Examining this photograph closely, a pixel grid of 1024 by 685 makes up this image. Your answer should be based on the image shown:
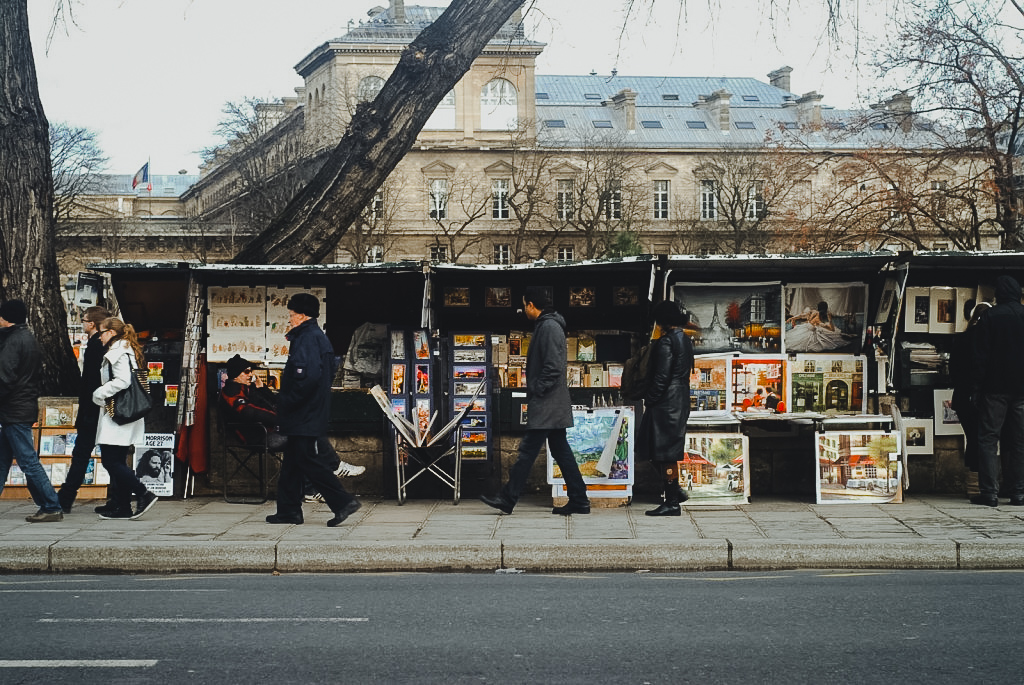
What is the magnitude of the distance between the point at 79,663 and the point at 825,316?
29.7 feet

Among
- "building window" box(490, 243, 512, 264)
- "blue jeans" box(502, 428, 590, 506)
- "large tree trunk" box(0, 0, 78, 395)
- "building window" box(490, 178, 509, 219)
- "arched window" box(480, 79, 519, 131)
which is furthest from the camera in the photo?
"arched window" box(480, 79, 519, 131)

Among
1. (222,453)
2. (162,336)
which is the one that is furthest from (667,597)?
(162,336)

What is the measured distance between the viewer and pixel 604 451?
12.9 meters

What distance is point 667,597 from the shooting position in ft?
28.8

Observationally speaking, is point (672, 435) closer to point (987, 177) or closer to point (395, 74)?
point (395, 74)

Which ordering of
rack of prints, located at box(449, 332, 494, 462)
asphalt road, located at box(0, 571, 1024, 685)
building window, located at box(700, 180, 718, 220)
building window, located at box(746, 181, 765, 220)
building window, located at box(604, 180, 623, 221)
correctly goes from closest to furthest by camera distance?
asphalt road, located at box(0, 571, 1024, 685) < rack of prints, located at box(449, 332, 494, 462) < building window, located at box(604, 180, 623, 221) < building window, located at box(746, 181, 765, 220) < building window, located at box(700, 180, 718, 220)

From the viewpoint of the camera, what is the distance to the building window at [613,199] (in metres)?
78.4

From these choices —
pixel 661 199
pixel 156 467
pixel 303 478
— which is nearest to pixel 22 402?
pixel 156 467

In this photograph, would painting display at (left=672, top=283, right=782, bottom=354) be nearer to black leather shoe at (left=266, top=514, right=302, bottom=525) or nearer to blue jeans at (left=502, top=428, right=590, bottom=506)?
blue jeans at (left=502, top=428, right=590, bottom=506)

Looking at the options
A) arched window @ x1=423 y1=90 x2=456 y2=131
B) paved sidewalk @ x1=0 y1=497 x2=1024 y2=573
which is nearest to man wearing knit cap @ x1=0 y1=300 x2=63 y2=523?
paved sidewalk @ x1=0 y1=497 x2=1024 y2=573

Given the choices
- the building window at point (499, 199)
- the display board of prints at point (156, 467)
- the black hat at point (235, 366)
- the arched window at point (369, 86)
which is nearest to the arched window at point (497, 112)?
the building window at point (499, 199)

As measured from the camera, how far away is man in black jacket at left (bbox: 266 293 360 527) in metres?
11.6

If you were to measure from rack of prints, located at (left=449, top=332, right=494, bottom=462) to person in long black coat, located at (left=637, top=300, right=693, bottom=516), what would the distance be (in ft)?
6.17

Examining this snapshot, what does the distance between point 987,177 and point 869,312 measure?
22.6m
